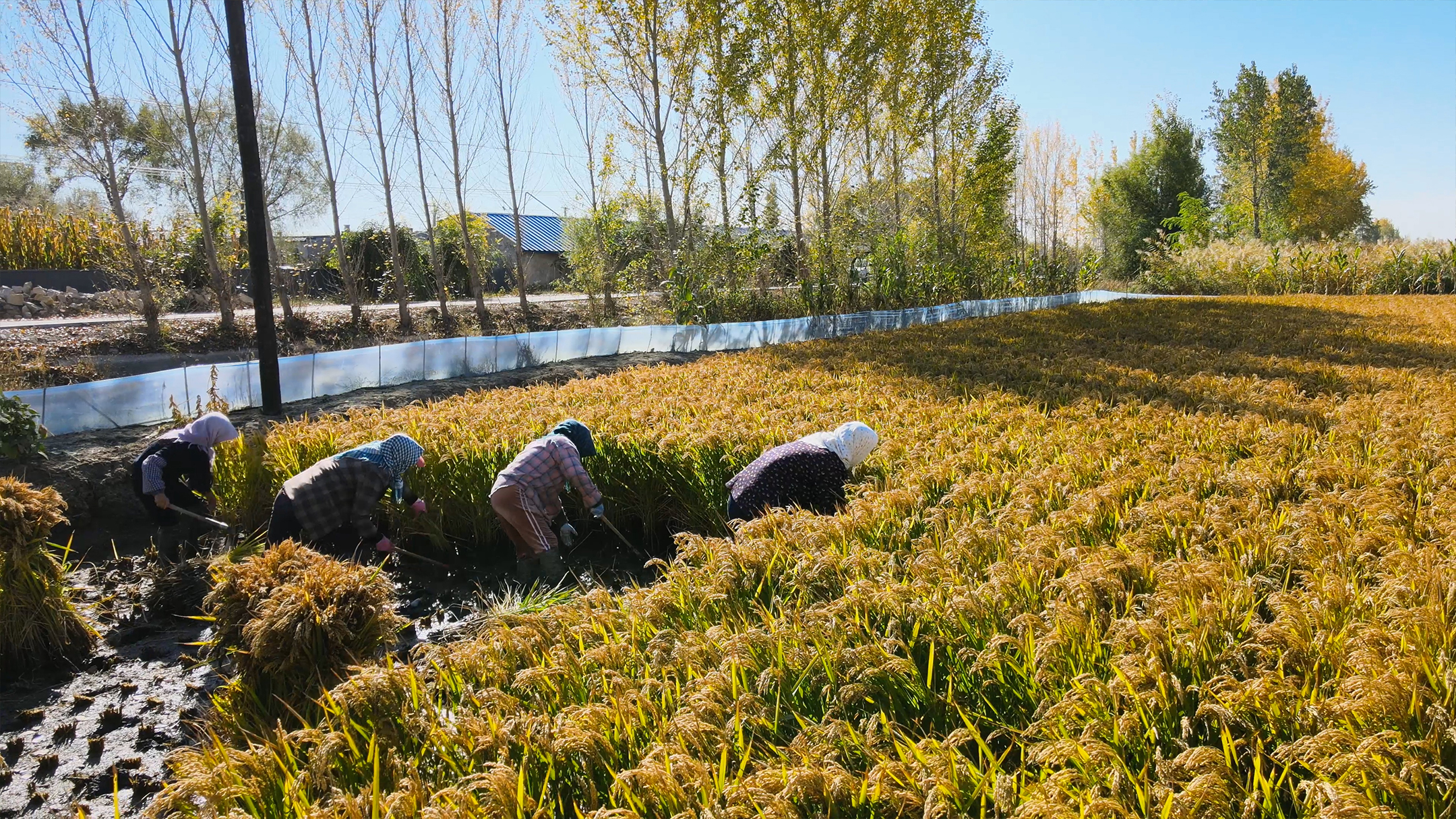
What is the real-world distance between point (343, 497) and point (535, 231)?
39691 mm

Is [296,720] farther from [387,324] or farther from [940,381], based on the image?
[387,324]

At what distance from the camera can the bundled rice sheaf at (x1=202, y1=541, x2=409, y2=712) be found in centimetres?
325

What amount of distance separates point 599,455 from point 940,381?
3.41 metres

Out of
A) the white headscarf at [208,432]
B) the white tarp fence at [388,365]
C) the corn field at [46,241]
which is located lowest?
the white headscarf at [208,432]

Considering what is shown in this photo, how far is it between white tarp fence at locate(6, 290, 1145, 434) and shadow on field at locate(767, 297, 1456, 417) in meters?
3.35

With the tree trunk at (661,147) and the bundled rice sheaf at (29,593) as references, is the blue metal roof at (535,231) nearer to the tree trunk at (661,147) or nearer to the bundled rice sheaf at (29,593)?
the tree trunk at (661,147)

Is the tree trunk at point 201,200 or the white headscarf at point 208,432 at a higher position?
the tree trunk at point 201,200

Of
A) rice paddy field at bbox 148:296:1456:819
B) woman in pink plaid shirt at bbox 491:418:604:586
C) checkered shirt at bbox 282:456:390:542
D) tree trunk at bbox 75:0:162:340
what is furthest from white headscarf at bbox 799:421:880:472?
tree trunk at bbox 75:0:162:340

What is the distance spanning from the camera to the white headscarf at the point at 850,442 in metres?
5.01

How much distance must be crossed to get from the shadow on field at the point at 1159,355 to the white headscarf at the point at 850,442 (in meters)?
Result: 2.23

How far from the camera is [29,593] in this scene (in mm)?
4434

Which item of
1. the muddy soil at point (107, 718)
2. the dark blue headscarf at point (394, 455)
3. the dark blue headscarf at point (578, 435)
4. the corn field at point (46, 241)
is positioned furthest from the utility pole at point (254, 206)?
the corn field at point (46, 241)

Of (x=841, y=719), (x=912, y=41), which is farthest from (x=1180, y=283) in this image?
(x=841, y=719)

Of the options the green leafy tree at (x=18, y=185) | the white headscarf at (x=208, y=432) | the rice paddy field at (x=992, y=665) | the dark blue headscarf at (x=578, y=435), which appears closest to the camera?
the rice paddy field at (x=992, y=665)
